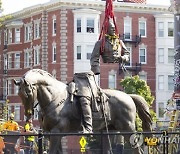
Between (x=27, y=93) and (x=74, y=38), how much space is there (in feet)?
158

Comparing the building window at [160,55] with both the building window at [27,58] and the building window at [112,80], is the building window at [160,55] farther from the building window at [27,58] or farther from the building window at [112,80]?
the building window at [27,58]

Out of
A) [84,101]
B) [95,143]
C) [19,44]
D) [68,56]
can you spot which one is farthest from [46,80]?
[19,44]

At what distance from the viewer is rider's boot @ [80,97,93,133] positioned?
45.4 feet

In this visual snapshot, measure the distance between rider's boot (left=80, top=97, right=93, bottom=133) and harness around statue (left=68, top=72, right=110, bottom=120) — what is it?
0.54 feet

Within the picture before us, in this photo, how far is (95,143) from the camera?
47.5ft

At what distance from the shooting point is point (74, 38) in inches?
2421

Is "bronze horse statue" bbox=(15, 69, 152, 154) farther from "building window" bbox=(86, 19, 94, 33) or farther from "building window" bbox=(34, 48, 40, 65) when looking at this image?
"building window" bbox=(34, 48, 40, 65)

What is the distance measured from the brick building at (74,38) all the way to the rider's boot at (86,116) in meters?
45.0

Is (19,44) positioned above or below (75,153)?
above

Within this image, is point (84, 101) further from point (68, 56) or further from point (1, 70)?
point (1, 70)

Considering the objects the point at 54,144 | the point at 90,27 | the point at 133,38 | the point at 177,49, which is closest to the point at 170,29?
the point at 133,38

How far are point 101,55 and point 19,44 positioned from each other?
55.0 m

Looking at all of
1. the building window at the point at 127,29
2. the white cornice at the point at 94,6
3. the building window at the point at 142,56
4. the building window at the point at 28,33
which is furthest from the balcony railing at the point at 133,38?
the building window at the point at 28,33

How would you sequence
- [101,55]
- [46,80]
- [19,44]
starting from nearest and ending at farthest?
[46,80] < [101,55] < [19,44]
